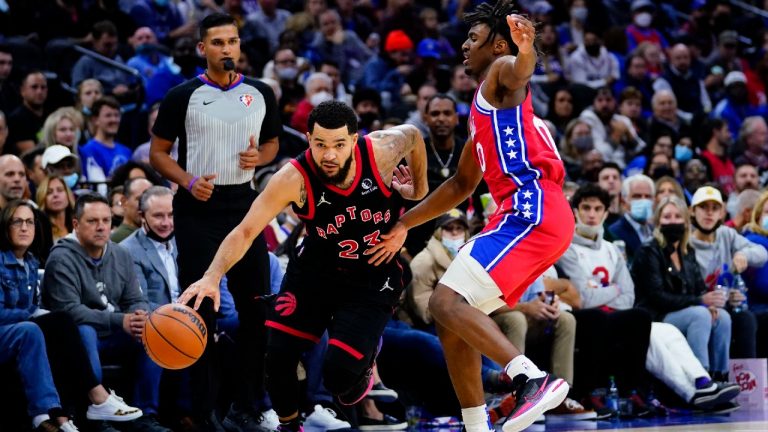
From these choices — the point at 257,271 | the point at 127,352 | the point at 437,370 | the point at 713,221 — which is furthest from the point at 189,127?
A: the point at 713,221

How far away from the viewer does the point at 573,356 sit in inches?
351

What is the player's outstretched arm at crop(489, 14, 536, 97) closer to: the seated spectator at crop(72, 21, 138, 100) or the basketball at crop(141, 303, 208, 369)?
the basketball at crop(141, 303, 208, 369)

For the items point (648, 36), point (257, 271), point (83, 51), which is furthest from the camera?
point (648, 36)

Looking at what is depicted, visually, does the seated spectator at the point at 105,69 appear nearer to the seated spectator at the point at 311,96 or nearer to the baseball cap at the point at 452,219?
the seated spectator at the point at 311,96

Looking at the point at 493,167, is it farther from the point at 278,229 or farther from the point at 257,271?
the point at 278,229

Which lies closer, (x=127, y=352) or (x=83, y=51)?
(x=127, y=352)

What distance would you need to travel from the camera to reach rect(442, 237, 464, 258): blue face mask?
28.1 feet

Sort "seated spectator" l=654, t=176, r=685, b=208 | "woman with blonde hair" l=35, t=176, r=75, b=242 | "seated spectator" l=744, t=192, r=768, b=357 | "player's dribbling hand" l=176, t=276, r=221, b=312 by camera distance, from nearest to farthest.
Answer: "player's dribbling hand" l=176, t=276, r=221, b=312, "woman with blonde hair" l=35, t=176, r=75, b=242, "seated spectator" l=744, t=192, r=768, b=357, "seated spectator" l=654, t=176, r=685, b=208

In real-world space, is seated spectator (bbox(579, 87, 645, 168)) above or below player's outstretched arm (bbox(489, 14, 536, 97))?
below

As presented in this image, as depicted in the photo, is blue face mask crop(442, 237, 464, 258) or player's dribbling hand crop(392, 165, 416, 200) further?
blue face mask crop(442, 237, 464, 258)

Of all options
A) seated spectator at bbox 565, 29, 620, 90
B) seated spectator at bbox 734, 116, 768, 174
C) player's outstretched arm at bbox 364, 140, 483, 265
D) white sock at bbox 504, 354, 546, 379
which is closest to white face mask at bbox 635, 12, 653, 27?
seated spectator at bbox 565, 29, 620, 90

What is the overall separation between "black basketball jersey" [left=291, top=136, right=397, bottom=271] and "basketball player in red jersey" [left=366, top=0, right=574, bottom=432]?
21.6 inches

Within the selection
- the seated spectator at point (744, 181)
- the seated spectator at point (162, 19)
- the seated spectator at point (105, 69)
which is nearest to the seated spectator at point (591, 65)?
the seated spectator at point (744, 181)

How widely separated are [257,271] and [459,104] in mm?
6079
